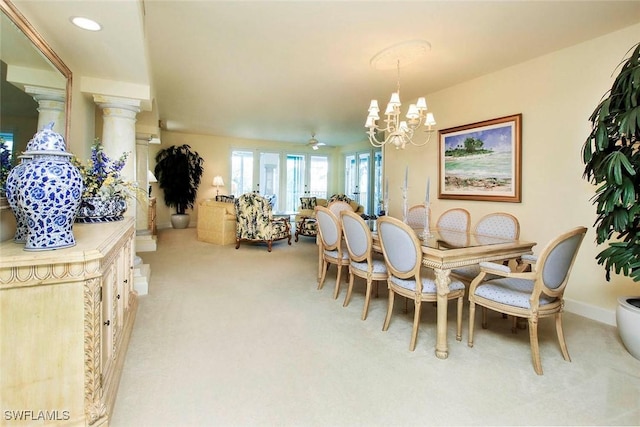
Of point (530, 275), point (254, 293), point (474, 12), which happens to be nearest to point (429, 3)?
point (474, 12)

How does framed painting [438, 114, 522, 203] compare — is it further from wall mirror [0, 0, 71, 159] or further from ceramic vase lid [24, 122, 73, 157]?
wall mirror [0, 0, 71, 159]

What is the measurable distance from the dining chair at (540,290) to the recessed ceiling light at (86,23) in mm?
2905

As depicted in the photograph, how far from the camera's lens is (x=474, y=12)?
2416 mm

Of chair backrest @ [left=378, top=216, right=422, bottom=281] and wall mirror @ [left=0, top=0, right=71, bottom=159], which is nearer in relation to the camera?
wall mirror @ [left=0, top=0, right=71, bottom=159]

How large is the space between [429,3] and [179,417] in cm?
310

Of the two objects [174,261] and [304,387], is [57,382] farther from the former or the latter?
[174,261]

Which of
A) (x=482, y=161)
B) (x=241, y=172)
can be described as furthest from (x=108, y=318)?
(x=241, y=172)

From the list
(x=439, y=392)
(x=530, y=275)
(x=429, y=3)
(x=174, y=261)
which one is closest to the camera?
(x=439, y=392)

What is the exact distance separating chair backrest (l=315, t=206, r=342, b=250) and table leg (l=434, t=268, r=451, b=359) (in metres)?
1.21

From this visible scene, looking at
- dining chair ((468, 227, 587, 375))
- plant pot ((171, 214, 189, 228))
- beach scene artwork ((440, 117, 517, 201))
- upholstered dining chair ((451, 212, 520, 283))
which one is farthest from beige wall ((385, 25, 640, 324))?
plant pot ((171, 214, 189, 228))

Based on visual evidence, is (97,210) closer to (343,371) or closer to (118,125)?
(118,125)

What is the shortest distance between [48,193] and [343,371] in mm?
1767

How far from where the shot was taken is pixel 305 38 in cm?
286

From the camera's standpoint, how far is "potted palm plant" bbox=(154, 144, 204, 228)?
7.86 m
